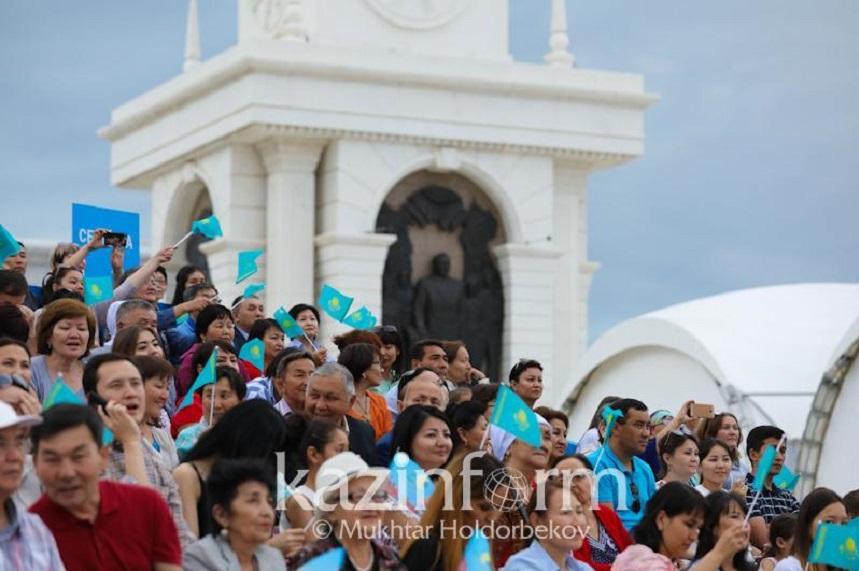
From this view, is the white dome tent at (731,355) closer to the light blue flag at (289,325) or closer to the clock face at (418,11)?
the clock face at (418,11)

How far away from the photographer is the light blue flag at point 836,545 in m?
9.66

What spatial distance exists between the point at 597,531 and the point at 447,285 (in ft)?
61.2

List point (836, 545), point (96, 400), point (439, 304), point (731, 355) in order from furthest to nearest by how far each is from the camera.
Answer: point (439, 304), point (731, 355), point (836, 545), point (96, 400)

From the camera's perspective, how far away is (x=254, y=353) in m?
13.0

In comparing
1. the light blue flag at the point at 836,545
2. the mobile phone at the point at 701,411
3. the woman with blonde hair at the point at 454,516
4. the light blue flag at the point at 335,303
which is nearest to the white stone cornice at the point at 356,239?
the light blue flag at the point at 335,303

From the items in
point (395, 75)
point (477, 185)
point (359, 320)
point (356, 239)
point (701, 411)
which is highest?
point (395, 75)

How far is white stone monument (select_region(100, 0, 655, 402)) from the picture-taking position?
27.9 metres

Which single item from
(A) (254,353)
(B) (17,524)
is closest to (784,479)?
(A) (254,353)

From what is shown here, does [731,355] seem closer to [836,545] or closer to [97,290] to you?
[97,290]

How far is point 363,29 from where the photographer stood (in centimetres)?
2925

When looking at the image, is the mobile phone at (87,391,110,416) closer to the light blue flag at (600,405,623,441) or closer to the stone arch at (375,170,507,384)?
the light blue flag at (600,405,623,441)

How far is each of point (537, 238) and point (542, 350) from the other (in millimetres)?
1655

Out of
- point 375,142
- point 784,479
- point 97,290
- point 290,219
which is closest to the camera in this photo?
point 784,479

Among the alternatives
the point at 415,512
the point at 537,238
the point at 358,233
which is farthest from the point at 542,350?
the point at 415,512
